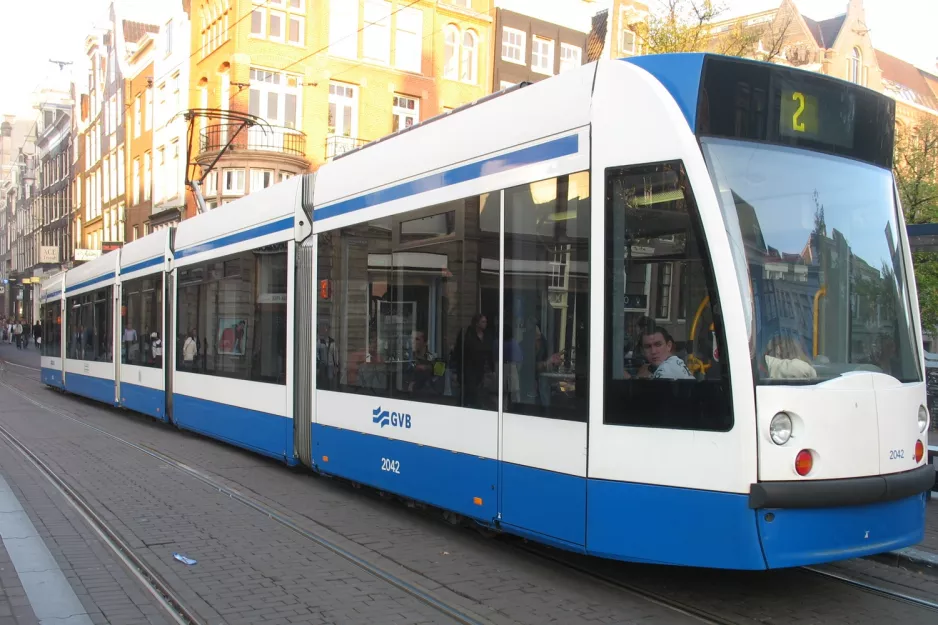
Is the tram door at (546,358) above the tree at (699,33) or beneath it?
beneath

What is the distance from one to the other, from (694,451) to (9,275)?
290 feet

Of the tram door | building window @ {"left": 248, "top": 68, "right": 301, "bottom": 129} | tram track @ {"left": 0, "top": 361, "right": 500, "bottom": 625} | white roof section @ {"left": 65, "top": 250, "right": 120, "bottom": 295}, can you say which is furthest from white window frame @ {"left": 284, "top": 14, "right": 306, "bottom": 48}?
the tram door

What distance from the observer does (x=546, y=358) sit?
5.50m

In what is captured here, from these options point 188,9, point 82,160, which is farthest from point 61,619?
point 82,160

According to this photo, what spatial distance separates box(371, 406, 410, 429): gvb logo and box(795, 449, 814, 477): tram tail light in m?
3.14

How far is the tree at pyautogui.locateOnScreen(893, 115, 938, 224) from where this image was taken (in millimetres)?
18797

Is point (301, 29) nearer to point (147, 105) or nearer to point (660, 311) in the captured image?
point (147, 105)

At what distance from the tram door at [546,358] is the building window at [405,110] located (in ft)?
93.9

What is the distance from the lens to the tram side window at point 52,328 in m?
21.6

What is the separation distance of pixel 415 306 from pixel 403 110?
28234 millimetres

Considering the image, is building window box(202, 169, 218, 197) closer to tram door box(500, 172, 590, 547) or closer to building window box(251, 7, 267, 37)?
building window box(251, 7, 267, 37)

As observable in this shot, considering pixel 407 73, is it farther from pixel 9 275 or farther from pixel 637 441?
pixel 9 275

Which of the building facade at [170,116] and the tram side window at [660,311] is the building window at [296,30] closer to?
the building facade at [170,116]

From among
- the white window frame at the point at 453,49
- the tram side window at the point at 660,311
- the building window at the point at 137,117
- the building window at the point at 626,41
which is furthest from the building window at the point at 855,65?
the tram side window at the point at 660,311
